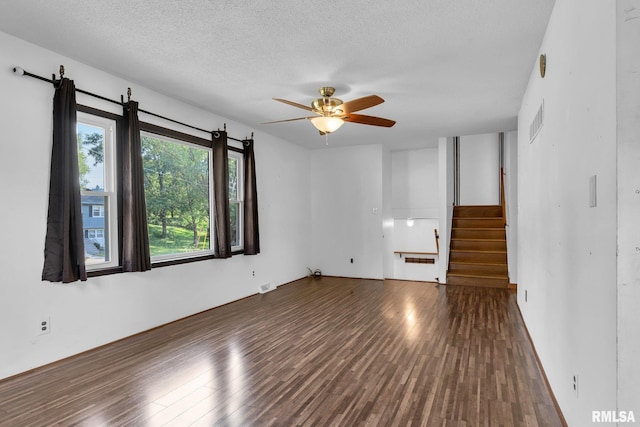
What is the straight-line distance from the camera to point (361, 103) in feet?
11.5

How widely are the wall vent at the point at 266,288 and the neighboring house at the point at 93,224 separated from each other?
2.86m

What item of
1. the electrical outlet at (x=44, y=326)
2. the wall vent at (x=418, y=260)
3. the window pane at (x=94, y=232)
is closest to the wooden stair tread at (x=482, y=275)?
the wall vent at (x=418, y=260)

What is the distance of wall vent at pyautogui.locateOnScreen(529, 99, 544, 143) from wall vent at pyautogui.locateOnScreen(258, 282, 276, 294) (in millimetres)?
4525

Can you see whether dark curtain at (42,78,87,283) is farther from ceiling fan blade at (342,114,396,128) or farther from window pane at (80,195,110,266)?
ceiling fan blade at (342,114,396,128)

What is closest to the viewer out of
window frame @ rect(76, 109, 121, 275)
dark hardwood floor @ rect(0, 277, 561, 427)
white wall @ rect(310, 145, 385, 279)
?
dark hardwood floor @ rect(0, 277, 561, 427)

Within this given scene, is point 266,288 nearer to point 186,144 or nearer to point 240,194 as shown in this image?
point 240,194

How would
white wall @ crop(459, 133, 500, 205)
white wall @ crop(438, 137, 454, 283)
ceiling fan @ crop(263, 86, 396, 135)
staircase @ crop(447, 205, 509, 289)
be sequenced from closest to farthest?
ceiling fan @ crop(263, 86, 396, 135), staircase @ crop(447, 205, 509, 289), white wall @ crop(438, 137, 454, 283), white wall @ crop(459, 133, 500, 205)

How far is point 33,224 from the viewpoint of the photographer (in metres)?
3.01

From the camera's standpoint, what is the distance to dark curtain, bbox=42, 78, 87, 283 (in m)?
3.06

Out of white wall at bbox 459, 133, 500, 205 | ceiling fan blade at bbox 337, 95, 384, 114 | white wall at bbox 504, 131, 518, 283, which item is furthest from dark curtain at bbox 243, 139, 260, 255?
white wall at bbox 459, 133, 500, 205

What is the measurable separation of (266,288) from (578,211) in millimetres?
5053

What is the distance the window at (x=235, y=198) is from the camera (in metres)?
5.56

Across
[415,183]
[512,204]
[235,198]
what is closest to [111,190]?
[235,198]

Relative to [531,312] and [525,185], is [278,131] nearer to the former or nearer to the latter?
[525,185]
